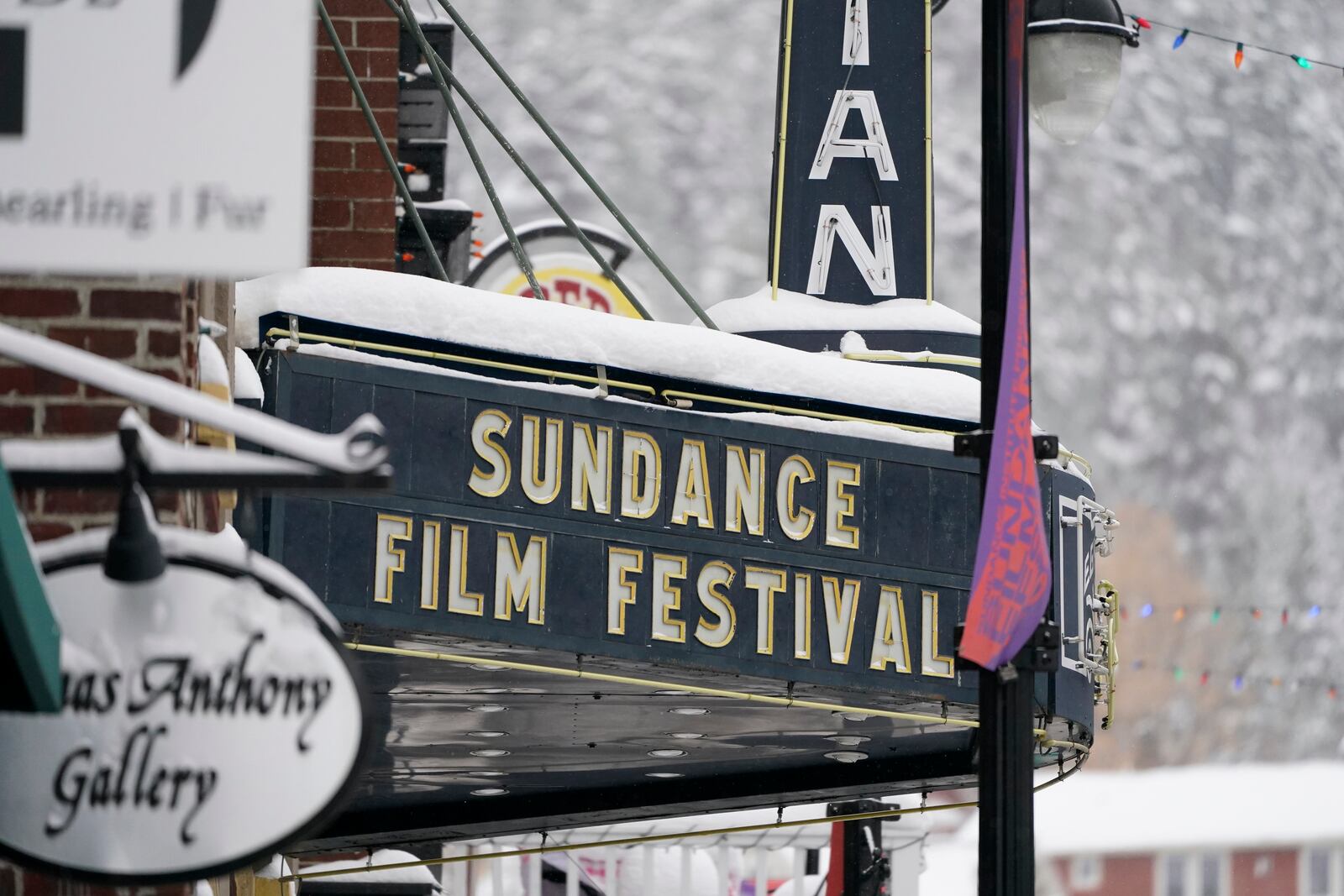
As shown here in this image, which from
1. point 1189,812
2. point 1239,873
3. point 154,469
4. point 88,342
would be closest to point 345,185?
point 88,342

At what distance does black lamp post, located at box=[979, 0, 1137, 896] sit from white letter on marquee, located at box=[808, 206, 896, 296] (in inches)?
133

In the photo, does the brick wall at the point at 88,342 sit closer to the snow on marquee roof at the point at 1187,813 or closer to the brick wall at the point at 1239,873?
the snow on marquee roof at the point at 1187,813

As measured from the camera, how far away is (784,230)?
11914mm

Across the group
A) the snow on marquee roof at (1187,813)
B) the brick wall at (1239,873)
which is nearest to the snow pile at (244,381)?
the snow on marquee roof at (1187,813)

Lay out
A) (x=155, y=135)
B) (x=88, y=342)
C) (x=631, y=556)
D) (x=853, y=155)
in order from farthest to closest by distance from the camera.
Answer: (x=853, y=155) → (x=631, y=556) → (x=88, y=342) → (x=155, y=135)

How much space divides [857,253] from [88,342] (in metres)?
6.59

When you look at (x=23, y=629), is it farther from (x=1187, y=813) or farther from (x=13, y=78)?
(x=1187, y=813)

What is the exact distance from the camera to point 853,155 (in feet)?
39.6

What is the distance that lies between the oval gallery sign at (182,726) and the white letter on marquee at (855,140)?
7908 mm

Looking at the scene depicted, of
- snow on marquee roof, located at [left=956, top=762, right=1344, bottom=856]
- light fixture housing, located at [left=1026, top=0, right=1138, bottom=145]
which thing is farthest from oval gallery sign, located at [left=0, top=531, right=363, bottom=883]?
snow on marquee roof, located at [left=956, top=762, right=1344, bottom=856]

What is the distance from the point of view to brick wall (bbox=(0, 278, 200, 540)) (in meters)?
5.65

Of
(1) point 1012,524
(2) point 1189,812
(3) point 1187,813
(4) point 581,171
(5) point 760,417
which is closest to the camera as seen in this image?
(1) point 1012,524

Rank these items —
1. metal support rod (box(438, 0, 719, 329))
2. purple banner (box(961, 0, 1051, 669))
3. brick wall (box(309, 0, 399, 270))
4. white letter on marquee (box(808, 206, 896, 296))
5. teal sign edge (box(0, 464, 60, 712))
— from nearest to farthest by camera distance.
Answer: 1. teal sign edge (box(0, 464, 60, 712))
2. purple banner (box(961, 0, 1051, 669))
3. metal support rod (box(438, 0, 719, 329))
4. white letter on marquee (box(808, 206, 896, 296))
5. brick wall (box(309, 0, 399, 270))

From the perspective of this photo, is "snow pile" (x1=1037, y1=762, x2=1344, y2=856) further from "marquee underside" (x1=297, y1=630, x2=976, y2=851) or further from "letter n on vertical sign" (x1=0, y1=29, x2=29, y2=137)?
"letter n on vertical sign" (x1=0, y1=29, x2=29, y2=137)
